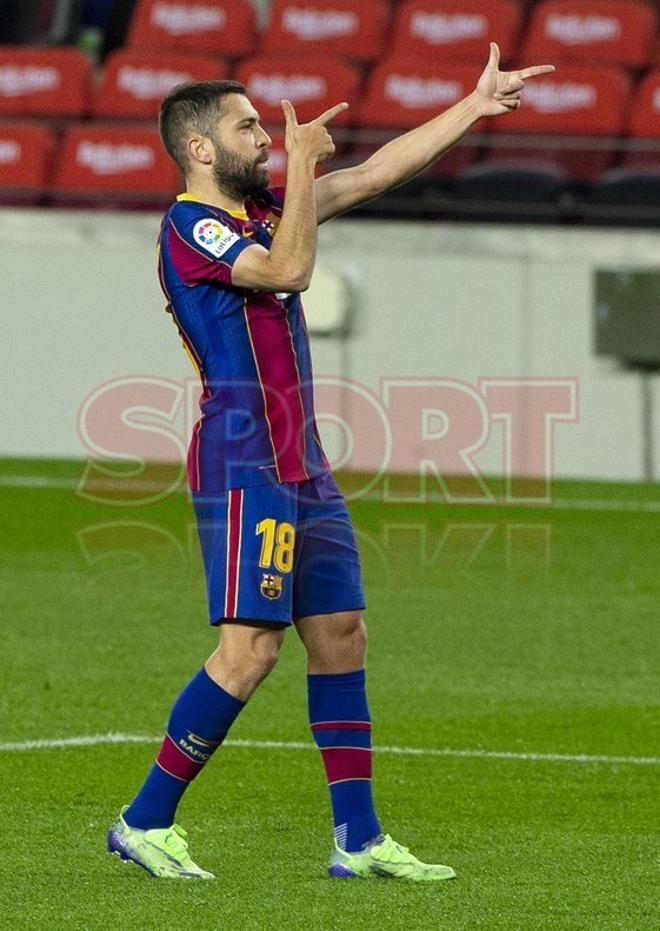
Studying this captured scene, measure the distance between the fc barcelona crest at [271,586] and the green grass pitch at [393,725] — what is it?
678 millimetres

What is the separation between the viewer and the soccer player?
16.7 feet

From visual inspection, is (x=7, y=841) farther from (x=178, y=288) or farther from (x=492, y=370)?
(x=492, y=370)

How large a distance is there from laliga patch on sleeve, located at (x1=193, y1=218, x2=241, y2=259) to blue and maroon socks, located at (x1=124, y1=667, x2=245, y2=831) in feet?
3.31

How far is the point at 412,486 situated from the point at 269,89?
137 inches

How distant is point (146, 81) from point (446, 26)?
225 centimetres

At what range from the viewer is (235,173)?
5.19 metres

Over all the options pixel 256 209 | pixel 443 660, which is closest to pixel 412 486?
pixel 443 660

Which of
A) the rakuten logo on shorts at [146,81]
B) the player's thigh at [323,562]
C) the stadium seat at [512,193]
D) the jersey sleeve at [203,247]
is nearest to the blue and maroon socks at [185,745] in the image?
the player's thigh at [323,562]

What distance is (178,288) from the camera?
521 cm

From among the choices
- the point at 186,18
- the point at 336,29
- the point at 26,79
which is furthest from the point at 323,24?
the point at 26,79

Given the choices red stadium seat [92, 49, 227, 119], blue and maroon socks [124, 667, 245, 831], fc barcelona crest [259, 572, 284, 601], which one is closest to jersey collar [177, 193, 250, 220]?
fc barcelona crest [259, 572, 284, 601]

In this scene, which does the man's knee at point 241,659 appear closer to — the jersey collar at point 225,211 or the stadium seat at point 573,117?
the jersey collar at point 225,211

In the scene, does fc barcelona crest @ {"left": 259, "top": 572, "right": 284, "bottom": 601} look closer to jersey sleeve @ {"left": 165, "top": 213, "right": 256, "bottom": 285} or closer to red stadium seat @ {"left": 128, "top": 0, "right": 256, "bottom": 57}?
jersey sleeve @ {"left": 165, "top": 213, "right": 256, "bottom": 285}

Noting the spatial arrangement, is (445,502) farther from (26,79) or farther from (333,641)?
(333,641)
